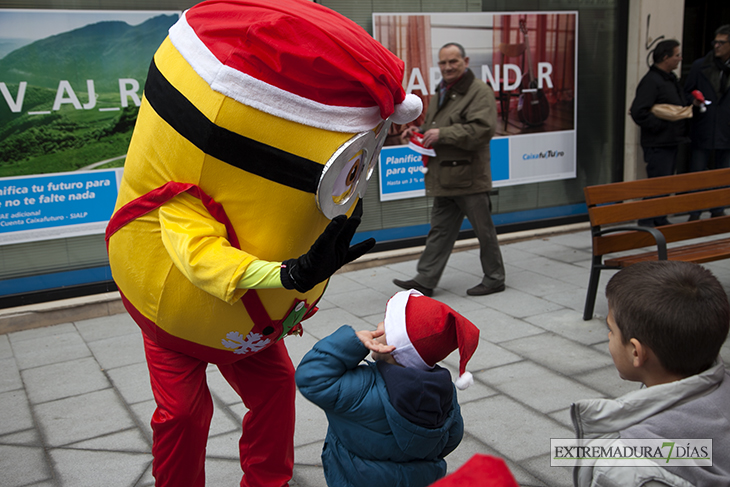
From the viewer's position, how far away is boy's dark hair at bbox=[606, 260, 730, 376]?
1562 millimetres

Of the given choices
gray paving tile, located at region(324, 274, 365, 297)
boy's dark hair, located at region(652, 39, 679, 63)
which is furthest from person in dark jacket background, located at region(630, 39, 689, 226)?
gray paving tile, located at region(324, 274, 365, 297)

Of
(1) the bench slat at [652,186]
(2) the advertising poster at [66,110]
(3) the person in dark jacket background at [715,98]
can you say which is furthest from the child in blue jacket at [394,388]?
(3) the person in dark jacket background at [715,98]

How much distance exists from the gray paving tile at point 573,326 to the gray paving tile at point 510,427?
1138 mm

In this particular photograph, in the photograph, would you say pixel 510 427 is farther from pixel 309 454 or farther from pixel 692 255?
pixel 692 255

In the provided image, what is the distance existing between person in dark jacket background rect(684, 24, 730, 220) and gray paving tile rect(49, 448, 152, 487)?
6.65 m

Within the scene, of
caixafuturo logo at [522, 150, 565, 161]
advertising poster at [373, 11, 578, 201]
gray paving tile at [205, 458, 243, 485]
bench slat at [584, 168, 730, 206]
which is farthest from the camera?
caixafuturo logo at [522, 150, 565, 161]

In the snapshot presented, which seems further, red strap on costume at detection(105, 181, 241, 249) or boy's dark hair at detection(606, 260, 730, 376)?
red strap on costume at detection(105, 181, 241, 249)

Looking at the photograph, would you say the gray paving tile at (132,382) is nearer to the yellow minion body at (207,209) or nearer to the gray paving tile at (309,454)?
the gray paving tile at (309,454)

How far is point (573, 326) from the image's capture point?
4.85m

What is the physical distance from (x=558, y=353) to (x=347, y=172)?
2657 millimetres

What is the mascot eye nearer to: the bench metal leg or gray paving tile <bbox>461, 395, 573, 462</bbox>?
gray paving tile <bbox>461, 395, 573, 462</bbox>

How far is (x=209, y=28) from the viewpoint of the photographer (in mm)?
2133

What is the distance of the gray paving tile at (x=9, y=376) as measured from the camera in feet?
13.9

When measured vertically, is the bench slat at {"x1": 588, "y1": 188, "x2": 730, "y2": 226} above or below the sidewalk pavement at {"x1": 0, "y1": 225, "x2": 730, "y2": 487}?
above
